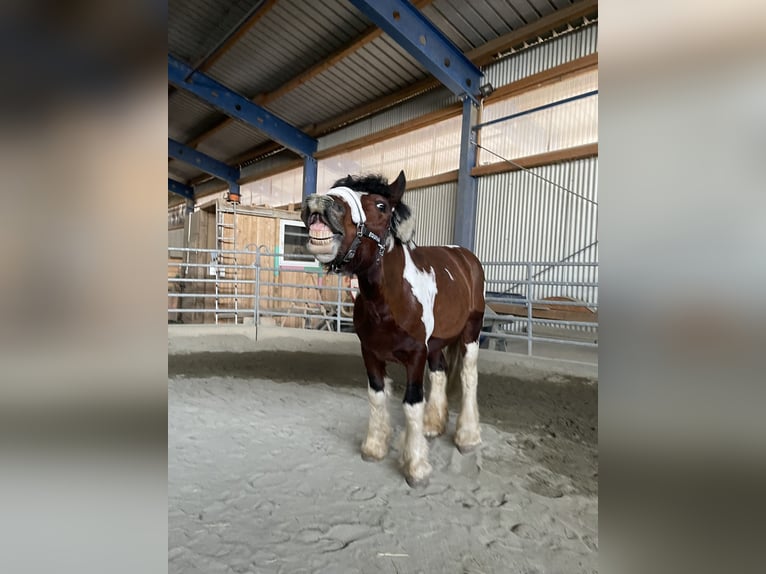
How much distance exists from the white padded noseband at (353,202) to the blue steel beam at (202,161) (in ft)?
40.8

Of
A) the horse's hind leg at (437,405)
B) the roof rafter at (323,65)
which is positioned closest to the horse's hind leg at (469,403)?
the horse's hind leg at (437,405)

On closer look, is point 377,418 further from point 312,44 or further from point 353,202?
point 312,44

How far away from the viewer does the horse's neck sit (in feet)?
5.63

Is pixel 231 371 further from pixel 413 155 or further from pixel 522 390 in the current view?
pixel 413 155

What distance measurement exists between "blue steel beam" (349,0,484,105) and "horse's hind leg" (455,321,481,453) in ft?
14.7

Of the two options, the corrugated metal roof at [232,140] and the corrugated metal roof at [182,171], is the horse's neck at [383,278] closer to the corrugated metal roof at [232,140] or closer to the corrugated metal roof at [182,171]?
the corrugated metal roof at [232,140]

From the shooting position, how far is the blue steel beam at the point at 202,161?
1209cm

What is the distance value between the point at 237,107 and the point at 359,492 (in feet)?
29.7

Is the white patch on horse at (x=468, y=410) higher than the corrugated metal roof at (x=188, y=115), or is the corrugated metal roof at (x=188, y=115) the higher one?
the corrugated metal roof at (x=188, y=115)

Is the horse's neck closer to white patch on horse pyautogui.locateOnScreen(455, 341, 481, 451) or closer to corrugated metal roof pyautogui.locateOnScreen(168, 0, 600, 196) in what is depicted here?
white patch on horse pyautogui.locateOnScreen(455, 341, 481, 451)

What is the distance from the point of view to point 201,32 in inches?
287

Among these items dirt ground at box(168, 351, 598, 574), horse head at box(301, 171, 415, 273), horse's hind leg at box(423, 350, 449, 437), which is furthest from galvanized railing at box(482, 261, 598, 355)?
horse head at box(301, 171, 415, 273)
